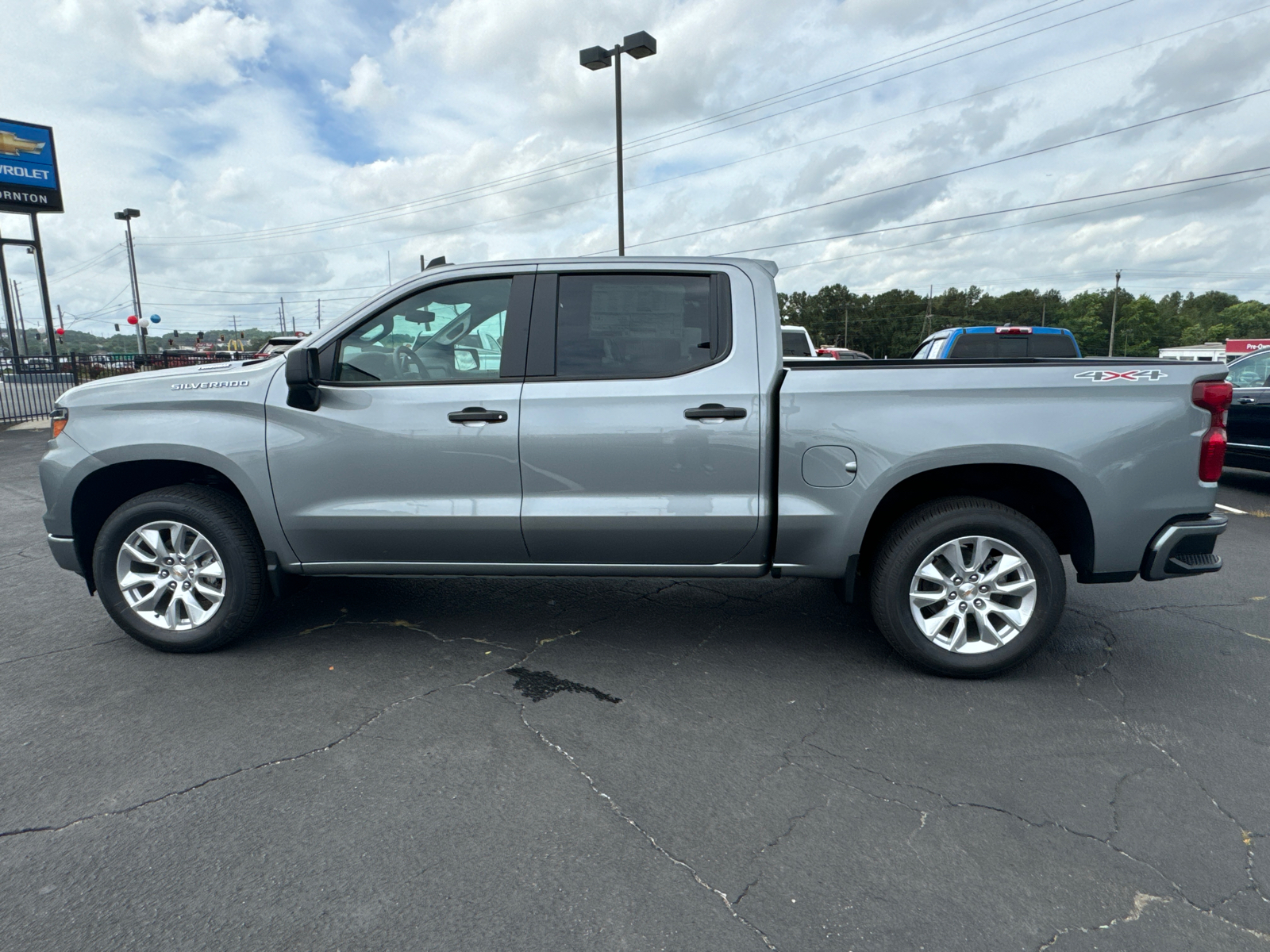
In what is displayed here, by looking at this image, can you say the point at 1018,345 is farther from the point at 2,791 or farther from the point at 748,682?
the point at 2,791

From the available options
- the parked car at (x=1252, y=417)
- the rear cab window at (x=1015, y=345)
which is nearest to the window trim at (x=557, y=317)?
the rear cab window at (x=1015, y=345)

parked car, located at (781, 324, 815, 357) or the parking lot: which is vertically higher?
parked car, located at (781, 324, 815, 357)

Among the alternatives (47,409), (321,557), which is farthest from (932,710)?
(47,409)

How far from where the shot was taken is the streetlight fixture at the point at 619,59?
1530cm

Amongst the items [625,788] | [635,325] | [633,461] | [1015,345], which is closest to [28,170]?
[1015,345]

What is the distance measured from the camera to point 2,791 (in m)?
2.77

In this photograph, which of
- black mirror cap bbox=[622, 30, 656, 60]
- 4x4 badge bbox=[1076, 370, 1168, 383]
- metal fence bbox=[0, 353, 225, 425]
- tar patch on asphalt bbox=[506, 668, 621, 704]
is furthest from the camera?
metal fence bbox=[0, 353, 225, 425]

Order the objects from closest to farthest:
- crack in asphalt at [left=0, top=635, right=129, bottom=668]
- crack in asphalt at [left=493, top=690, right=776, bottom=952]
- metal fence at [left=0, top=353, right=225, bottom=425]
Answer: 1. crack in asphalt at [left=493, top=690, right=776, bottom=952]
2. crack in asphalt at [left=0, top=635, right=129, bottom=668]
3. metal fence at [left=0, top=353, right=225, bottom=425]

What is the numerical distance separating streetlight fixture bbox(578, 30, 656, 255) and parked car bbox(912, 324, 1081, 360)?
6.90 m

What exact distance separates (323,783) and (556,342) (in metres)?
2.13

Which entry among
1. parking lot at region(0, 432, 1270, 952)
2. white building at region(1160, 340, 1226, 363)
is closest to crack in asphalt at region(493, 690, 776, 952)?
parking lot at region(0, 432, 1270, 952)

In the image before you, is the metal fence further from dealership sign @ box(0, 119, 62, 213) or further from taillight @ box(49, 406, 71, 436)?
taillight @ box(49, 406, 71, 436)

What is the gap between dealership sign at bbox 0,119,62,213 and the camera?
25703 millimetres

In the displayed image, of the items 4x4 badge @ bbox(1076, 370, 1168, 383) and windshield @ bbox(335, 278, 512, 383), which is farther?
windshield @ bbox(335, 278, 512, 383)
